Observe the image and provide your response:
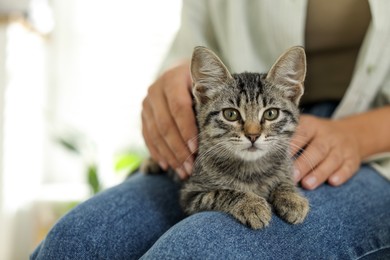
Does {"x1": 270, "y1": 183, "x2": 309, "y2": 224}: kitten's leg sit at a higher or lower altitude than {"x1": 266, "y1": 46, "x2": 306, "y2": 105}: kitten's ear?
lower

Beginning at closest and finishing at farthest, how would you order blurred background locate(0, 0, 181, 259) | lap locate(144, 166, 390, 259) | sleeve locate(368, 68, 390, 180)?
lap locate(144, 166, 390, 259)
sleeve locate(368, 68, 390, 180)
blurred background locate(0, 0, 181, 259)

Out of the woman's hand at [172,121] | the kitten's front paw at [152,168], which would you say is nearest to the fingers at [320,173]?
the woman's hand at [172,121]

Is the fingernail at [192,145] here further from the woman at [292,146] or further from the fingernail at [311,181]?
the fingernail at [311,181]

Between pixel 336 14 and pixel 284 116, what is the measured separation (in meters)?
0.43

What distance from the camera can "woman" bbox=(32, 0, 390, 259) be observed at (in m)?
0.88

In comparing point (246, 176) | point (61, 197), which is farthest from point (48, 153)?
point (246, 176)

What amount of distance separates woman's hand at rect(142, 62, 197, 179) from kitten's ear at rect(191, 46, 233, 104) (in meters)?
0.06

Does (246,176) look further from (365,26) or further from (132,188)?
(365,26)

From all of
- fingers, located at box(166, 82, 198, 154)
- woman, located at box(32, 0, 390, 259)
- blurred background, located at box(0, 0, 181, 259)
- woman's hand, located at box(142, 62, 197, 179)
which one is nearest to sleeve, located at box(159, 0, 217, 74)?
woman, located at box(32, 0, 390, 259)

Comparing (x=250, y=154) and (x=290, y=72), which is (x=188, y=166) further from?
(x=290, y=72)

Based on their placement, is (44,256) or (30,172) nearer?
(44,256)

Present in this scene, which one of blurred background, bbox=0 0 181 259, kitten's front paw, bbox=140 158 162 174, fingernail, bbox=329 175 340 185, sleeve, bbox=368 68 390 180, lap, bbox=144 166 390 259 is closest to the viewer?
lap, bbox=144 166 390 259

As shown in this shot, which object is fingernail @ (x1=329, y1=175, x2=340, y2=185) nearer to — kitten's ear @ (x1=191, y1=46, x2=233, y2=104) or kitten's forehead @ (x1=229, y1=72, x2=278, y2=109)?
kitten's forehead @ (x1=229, y1=72, x2=278, y2=109)

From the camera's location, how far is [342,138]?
119 cm
